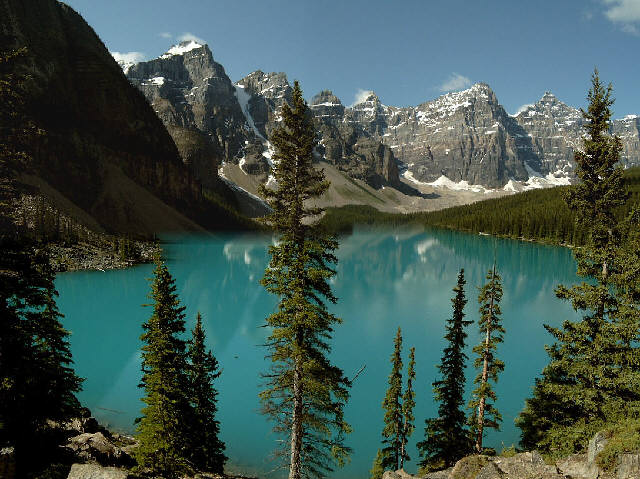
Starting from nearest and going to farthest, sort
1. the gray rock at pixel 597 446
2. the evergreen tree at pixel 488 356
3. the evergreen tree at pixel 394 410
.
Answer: the gray rock at pixel 597 446
the evergreen tree at pixel 488 356
the evergreen tree at pixel 394 410

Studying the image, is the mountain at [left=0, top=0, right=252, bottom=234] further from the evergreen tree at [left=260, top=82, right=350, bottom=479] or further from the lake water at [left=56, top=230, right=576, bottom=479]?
the evergreen tree at [left=260, top=82, right=350, bottom=479]

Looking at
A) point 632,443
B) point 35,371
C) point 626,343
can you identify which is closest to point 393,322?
point 626,343

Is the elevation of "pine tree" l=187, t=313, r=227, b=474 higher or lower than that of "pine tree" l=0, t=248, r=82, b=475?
lower

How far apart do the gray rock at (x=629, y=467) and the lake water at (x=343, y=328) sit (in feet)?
43.8

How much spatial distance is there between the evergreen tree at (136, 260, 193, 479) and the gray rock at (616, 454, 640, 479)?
1403cm

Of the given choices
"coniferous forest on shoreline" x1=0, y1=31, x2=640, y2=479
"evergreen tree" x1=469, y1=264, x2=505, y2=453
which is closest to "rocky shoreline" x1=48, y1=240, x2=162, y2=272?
"coniferous forest on shoreline" x1=0, y1=31, x2=640, y2=479

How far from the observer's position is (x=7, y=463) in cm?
911

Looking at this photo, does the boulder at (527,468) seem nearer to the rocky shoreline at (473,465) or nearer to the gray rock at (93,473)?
the rocky shoreline at (473,465)

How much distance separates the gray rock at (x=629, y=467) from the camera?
8.79 meters

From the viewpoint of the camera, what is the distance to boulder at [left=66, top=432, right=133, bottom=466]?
1314cm

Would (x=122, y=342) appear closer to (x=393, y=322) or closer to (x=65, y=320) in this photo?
(x=65, y=320)

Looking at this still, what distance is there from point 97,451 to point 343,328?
109 ft

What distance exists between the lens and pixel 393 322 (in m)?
48.2

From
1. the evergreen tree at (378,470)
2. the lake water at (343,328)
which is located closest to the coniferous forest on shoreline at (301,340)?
the evergreen tree at (378,470)
